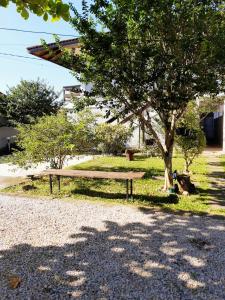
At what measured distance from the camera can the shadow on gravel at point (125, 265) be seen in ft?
13.3

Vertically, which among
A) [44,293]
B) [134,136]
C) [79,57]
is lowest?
[44,293]

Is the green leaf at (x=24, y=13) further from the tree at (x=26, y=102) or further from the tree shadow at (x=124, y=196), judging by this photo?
the tree at (x=26, y=102)

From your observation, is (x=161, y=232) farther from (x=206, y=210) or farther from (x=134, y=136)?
(x=134, y=136)

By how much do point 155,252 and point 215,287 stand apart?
51.9 inches

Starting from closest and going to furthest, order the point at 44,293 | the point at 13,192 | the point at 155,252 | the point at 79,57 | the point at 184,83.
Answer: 1. the point at 44,293
2. the point at 155,252
3. the point at 184,83
4. the point at 79,57
5. the point at 13,192

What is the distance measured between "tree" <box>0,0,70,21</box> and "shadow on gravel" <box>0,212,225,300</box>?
11.9 ft

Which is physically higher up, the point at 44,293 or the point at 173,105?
the point at 173,105

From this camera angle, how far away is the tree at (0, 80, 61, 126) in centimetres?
2398

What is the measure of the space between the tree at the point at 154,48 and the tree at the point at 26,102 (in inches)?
672

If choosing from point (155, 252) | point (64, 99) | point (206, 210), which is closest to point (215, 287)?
point (155, 252)

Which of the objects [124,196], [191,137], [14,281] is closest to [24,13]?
[14,281]

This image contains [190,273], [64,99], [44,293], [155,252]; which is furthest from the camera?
[64,99]

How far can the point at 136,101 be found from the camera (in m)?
7.71

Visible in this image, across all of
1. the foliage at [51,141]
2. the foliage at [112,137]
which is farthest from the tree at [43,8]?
the foliage at [112,137]
